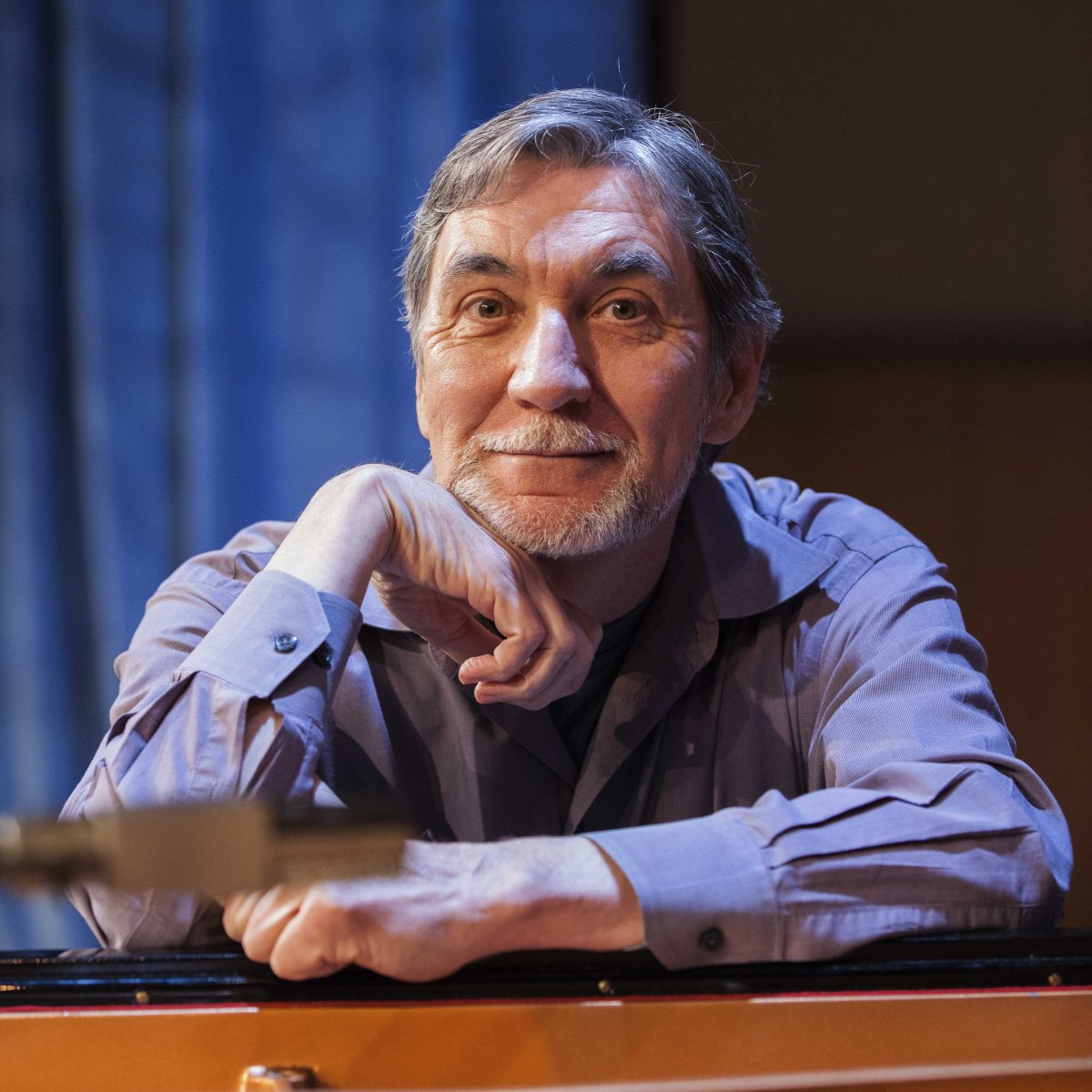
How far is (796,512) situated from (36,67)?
75.7 inches

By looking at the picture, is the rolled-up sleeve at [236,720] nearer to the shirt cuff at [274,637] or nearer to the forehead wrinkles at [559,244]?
the shirt cuff at [274,637]

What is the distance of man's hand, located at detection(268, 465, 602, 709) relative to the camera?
3.86 ft

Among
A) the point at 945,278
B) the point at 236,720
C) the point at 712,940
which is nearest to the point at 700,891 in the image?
the point at 712,940

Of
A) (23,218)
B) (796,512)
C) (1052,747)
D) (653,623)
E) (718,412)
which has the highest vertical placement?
(23,218)

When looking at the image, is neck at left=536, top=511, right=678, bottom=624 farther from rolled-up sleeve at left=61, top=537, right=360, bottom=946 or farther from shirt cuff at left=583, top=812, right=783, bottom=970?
shirt cuff at left=583, top=812, right=783, bottom=970

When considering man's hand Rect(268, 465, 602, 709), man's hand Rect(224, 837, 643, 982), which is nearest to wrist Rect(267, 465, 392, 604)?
man's hand Rect(268, 465, 602, 709)

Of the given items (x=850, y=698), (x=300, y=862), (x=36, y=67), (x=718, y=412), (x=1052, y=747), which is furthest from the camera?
(x=1052, y=747)

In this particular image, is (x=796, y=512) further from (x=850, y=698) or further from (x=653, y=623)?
(x=850, y=698)

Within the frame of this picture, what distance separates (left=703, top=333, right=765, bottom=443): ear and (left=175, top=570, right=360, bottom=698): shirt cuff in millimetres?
587

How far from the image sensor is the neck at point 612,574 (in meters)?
1.40

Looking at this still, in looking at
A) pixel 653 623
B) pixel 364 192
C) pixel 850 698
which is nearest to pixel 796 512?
pixel 653 623

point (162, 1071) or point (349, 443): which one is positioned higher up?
point (349, 443)

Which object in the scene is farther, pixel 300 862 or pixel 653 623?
pixel 653 623

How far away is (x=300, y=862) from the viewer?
0.44 metres
